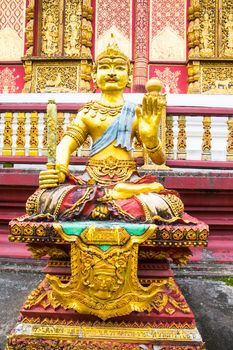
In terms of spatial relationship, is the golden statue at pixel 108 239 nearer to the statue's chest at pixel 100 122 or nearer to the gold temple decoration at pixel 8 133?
the statue's chest at pixel 100 122

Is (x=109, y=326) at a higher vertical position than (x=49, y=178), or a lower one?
lower

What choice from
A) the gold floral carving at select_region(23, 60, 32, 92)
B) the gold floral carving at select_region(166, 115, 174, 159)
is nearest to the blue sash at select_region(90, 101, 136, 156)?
the gold floral carving at select_region(166, 115, 174, 159)

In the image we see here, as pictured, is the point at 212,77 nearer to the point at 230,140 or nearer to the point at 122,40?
the point at 122,40

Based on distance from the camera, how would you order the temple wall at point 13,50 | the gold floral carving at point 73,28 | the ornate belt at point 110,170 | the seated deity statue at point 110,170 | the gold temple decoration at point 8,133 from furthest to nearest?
the temple wall at point 13,50 → the gold floral carving at point 73,28 → the gold temple decoration at point 8,133 → the ornate belt at point 110,170 → the seated deity statue at point 110,170

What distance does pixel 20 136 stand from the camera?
4.21m

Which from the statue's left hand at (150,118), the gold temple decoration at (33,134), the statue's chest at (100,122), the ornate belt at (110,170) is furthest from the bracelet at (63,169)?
the gold temple decoration at (33,134)

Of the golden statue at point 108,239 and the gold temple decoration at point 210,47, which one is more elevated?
the gold temple decoration at point 210,47

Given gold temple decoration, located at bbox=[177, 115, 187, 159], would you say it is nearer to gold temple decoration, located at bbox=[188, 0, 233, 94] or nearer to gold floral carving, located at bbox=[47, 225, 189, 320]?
gold floral carving, located at bbox=[47, 225, 189, 320]

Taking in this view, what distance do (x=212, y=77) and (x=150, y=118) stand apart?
253 inches

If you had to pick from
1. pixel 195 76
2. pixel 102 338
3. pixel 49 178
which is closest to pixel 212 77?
pixel 195 76

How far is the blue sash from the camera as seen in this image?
8.02 feet

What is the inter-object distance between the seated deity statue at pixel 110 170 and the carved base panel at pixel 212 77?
5.91m

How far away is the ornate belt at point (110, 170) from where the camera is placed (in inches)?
95.6

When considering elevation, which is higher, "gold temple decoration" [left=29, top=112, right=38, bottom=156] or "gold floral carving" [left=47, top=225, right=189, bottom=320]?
"gold temple decoration" [left=29, top=112, right=38, bottom=156]
